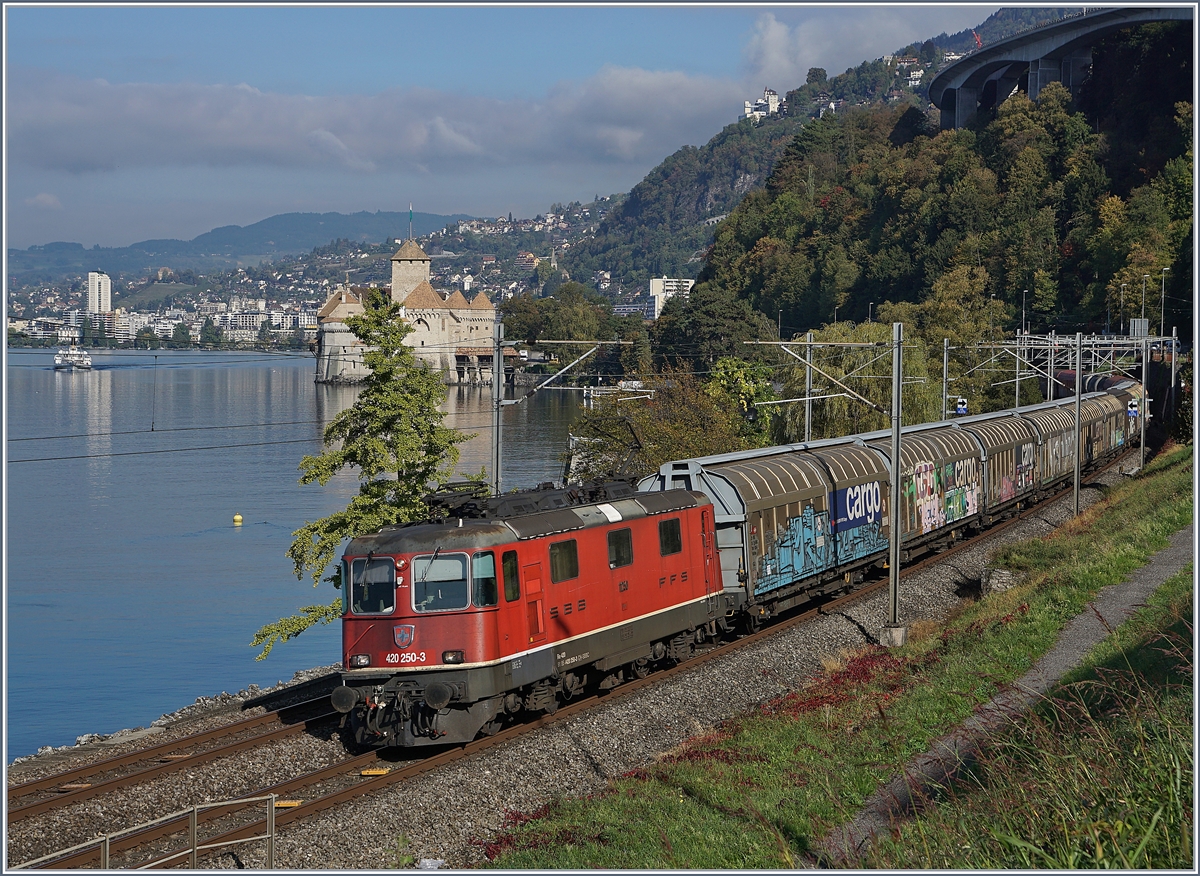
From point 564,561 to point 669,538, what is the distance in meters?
3.65

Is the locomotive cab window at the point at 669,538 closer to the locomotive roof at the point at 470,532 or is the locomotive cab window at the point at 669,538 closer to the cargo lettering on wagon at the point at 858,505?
the locomotive roof at the point at 470,532

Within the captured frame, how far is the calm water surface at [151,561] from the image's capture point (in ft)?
126

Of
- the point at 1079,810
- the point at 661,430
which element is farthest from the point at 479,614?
the point at 661,430

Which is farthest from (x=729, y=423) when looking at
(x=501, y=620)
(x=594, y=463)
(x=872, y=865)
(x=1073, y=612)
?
(x=872, y=865)

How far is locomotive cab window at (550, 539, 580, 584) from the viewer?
18984mm

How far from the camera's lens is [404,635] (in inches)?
694

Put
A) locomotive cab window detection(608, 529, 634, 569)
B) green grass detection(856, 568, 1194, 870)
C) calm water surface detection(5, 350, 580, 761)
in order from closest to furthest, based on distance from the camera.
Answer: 1. green grass detection(856, 568, 1194, 870)
2. locomotive cab window detection(608, 529, 634, 569)
3. calm water surface detection(5, 350, 580, 761)

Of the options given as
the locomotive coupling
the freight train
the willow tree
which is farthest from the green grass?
the willow tree

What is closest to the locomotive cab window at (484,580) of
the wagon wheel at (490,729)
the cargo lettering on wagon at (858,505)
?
the wagon wheel at (490,729)

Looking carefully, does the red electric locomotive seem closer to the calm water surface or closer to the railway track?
the railway track

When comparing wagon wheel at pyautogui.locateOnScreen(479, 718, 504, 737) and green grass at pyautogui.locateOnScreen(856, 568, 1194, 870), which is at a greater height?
green grass at pyautogui.locateOnScreen(856, 568, 1194, 870)

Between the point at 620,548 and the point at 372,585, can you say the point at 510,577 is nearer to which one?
the point at 372,585

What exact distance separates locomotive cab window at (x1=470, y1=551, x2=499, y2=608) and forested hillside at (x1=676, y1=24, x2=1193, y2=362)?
88.1 metres

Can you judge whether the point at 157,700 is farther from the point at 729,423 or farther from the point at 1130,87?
the point at 1130,87
